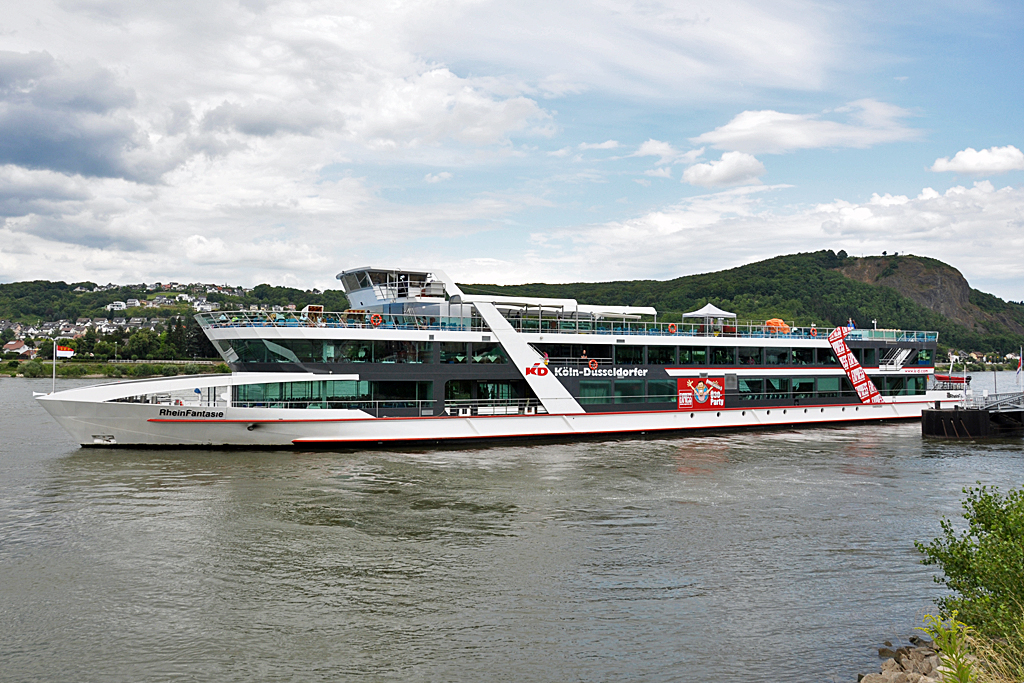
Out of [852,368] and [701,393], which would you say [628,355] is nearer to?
[701,393]

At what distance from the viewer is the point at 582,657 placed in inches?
415

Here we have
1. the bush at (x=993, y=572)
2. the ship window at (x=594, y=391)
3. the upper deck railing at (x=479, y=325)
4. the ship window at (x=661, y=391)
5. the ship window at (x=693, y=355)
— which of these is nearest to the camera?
the bush at (x=993, y=572)

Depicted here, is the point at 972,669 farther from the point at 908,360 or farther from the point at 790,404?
the point at 908,360

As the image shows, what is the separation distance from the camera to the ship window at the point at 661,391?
110 feet

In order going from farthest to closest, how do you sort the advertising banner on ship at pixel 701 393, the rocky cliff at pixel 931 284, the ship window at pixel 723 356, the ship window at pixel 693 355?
the rocky cliff at pixel 931 284 < the ship window at pixel 723 356 < the ship window at pixel 693 355 < the advertising banner on ship at pixel 701 393

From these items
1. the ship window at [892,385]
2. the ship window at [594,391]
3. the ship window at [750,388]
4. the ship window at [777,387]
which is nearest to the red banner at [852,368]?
the ship window at [892,385]

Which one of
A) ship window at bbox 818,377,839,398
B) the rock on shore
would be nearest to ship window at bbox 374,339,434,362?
the rock on shore

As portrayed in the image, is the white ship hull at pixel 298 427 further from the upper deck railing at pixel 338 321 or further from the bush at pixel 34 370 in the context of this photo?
the bush at pixel 34 370

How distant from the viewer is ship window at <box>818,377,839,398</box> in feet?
125

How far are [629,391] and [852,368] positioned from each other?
14.6 meters

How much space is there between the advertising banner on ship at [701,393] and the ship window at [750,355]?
68.8 inches

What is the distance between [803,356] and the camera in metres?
38.0

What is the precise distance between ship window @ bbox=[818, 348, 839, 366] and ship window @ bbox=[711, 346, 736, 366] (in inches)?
235

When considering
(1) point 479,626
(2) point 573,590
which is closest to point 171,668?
(1) point 479,626
